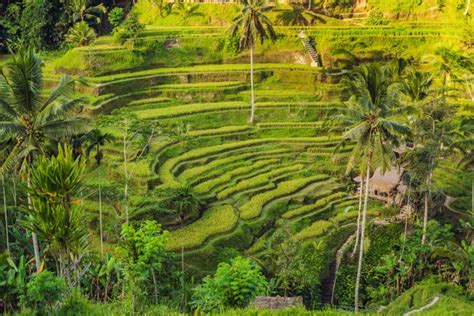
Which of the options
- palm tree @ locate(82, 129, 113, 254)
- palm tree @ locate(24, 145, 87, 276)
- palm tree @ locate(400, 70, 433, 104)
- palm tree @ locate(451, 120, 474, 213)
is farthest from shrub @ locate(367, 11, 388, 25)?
palm tree @ locate(24, 145, 87, 276)

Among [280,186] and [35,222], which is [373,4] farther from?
[35,222]

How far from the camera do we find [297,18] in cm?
4322

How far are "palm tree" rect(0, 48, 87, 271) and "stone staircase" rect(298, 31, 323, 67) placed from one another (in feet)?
83.6

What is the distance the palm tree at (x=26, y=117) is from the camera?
15.5 m

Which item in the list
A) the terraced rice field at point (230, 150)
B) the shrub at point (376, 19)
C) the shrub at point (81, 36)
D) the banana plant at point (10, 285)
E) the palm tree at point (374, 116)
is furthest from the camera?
the shrub at point (376, 19)

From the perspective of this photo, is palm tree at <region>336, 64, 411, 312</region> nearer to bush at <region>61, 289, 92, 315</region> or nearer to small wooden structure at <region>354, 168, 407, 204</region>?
small wooden structure at <region>354, 168, 407, 204</region>

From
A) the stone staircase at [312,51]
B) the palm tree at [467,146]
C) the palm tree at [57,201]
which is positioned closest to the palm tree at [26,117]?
the palm tree at [57,201]

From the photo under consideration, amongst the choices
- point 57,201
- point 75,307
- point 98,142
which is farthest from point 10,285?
point 98,142

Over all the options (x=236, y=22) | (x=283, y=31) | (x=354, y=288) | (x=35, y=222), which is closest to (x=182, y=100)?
(x=236, y=22)

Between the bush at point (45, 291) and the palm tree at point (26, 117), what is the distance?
13.5 feet

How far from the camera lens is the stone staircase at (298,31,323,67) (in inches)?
1549

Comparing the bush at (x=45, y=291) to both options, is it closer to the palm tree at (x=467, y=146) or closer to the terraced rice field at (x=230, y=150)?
the terraced rice field at (x=230, y=150)

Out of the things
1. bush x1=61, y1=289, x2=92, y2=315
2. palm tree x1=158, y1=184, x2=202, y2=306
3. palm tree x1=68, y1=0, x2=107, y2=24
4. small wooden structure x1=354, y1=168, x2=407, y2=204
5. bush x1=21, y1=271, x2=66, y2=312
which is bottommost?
small wooden structure x1=354, y1=168, x2=407, y2=204

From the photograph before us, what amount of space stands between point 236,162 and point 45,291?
18720 mm
